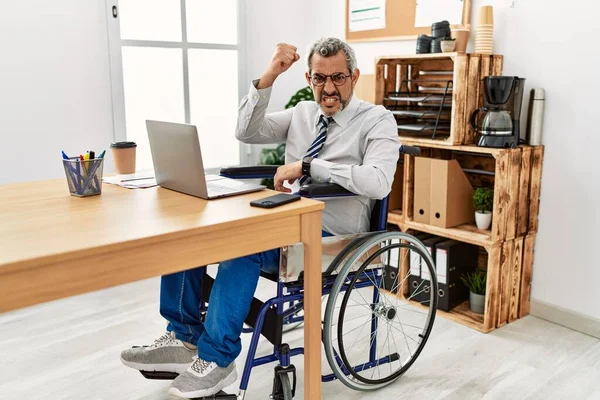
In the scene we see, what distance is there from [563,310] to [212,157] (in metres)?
2.16

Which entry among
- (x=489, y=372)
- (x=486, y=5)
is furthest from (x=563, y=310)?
(x=486, y=5)

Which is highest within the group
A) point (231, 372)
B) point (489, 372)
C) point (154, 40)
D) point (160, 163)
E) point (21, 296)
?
point (154, 40)

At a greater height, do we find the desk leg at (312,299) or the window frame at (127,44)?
the window frame at (127,44)

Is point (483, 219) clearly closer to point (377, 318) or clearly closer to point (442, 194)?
point (442, 194)

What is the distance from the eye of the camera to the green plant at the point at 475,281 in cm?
255

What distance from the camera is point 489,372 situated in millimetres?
2088

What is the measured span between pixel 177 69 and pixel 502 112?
6.16 ft

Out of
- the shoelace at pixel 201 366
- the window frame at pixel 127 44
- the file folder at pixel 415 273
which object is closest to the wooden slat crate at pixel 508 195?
the file folder at pixel 415 273

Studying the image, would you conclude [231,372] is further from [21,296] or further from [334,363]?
[21,296]

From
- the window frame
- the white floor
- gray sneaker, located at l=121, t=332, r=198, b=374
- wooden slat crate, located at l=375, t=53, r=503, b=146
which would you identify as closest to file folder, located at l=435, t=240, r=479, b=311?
the white floor

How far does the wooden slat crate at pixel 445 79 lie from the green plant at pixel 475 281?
611 mm

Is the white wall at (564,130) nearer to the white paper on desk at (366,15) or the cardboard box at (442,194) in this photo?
the cardboard box at (442,194)

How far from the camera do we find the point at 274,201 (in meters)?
1.43

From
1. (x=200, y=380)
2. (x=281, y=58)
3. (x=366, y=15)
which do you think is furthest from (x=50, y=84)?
(x=200, y=380)
